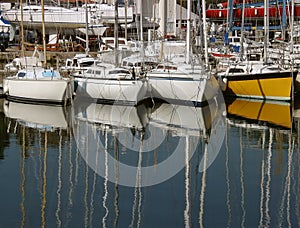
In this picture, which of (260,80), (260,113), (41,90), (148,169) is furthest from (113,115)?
(148,169)

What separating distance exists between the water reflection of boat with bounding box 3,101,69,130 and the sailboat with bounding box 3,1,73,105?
1.16 ft

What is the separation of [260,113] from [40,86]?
8625 mm

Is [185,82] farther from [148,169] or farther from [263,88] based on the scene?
[148,169]

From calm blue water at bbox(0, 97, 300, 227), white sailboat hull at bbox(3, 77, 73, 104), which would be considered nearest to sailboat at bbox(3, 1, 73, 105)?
white sailboat hull at bbox(3, 77, 73, 104)

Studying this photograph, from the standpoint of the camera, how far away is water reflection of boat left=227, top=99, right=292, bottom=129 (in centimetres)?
2261

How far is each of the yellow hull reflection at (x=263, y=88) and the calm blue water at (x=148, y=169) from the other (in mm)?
2309

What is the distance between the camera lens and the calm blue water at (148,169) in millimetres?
12180

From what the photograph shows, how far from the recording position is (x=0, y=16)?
44.8 m

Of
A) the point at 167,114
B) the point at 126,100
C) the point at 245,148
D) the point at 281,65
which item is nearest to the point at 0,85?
the point at 126,100

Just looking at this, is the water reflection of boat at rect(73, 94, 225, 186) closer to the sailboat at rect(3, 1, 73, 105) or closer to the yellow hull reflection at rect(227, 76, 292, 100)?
the sailboat at rect(3, 1, 73, 105)

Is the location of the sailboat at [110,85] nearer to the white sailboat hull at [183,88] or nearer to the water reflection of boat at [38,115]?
the white sailboat hull at [183,88]

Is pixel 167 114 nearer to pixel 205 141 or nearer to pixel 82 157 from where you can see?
pixel 205 141

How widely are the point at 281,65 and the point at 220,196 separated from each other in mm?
16194

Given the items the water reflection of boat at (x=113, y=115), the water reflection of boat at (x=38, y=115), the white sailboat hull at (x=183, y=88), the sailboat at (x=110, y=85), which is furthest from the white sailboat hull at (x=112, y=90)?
the water reflection of boat at (x=38, y=115)
